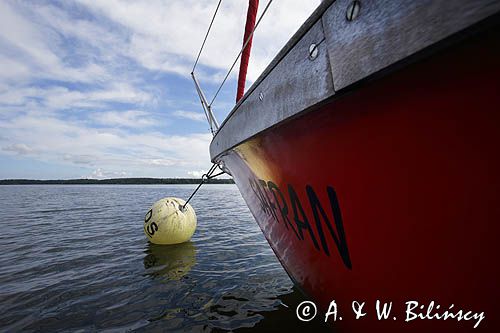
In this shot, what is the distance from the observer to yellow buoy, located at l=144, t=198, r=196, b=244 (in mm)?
5637

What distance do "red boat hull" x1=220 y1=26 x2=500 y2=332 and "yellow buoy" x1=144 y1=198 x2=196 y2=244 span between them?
15.4 feet

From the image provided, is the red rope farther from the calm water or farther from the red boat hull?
the calm water

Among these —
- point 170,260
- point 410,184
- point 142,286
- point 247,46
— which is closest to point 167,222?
point 170,260

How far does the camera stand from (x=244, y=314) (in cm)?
314

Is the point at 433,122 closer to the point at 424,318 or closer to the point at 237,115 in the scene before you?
the point at 424,318

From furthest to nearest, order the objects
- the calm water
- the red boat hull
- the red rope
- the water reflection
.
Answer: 1. the water reflection
2. the calm water
3. the red rope
4. the red boat hull

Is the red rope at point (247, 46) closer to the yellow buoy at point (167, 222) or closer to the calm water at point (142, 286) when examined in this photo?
the calm water at point (142, 286)

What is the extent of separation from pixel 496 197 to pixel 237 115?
156 centimetres

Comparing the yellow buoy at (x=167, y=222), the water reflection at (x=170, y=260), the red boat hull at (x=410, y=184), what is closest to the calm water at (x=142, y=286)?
the water reflection at (x=170, y=260)

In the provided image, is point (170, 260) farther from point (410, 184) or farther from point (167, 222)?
point (410, 184)

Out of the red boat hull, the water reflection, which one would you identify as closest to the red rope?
the red boat hull

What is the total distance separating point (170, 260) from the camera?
5.25 meters

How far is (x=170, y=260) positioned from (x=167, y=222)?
2.64 ft

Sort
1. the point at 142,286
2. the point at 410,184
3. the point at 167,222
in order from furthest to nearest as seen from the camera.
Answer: the point at 167,222
the point at 142,286
the point at 410,184
